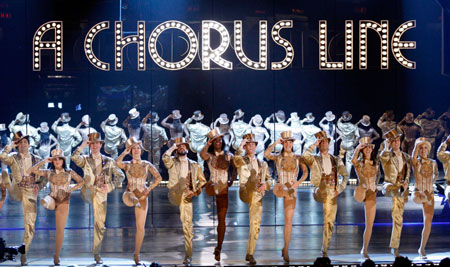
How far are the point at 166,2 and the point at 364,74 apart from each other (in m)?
3.66

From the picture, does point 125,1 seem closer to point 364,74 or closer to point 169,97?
point 169,97

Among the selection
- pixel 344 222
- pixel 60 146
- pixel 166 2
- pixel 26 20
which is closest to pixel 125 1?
pixel 166 2

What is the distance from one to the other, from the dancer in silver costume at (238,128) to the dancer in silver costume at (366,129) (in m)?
2.02

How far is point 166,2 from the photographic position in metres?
13.0

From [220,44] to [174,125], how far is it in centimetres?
173

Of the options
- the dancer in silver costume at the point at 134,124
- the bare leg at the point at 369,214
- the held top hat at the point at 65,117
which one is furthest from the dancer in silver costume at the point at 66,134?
the bare leg at the point at 369,214

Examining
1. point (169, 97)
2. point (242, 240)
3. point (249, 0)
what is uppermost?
point (249, 0)

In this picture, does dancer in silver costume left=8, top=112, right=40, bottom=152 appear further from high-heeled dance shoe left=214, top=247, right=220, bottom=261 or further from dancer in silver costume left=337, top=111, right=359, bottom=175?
dancer in silver costume left=337, top=111, right=359, bottom=175

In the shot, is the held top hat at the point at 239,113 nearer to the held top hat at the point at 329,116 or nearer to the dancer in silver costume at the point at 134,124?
the held top hat at the point at 329,116

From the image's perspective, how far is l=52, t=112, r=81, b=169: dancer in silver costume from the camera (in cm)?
1330

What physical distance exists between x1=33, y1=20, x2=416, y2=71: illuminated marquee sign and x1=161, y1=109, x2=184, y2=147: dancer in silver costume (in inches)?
42.4

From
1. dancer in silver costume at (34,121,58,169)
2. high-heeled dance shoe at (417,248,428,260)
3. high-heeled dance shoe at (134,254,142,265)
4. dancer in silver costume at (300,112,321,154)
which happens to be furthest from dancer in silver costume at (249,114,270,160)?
high-heeled dance shoe at (134,254,142,265)

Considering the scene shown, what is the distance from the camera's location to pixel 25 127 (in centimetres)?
1320

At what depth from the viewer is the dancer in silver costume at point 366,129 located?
1377 cm
